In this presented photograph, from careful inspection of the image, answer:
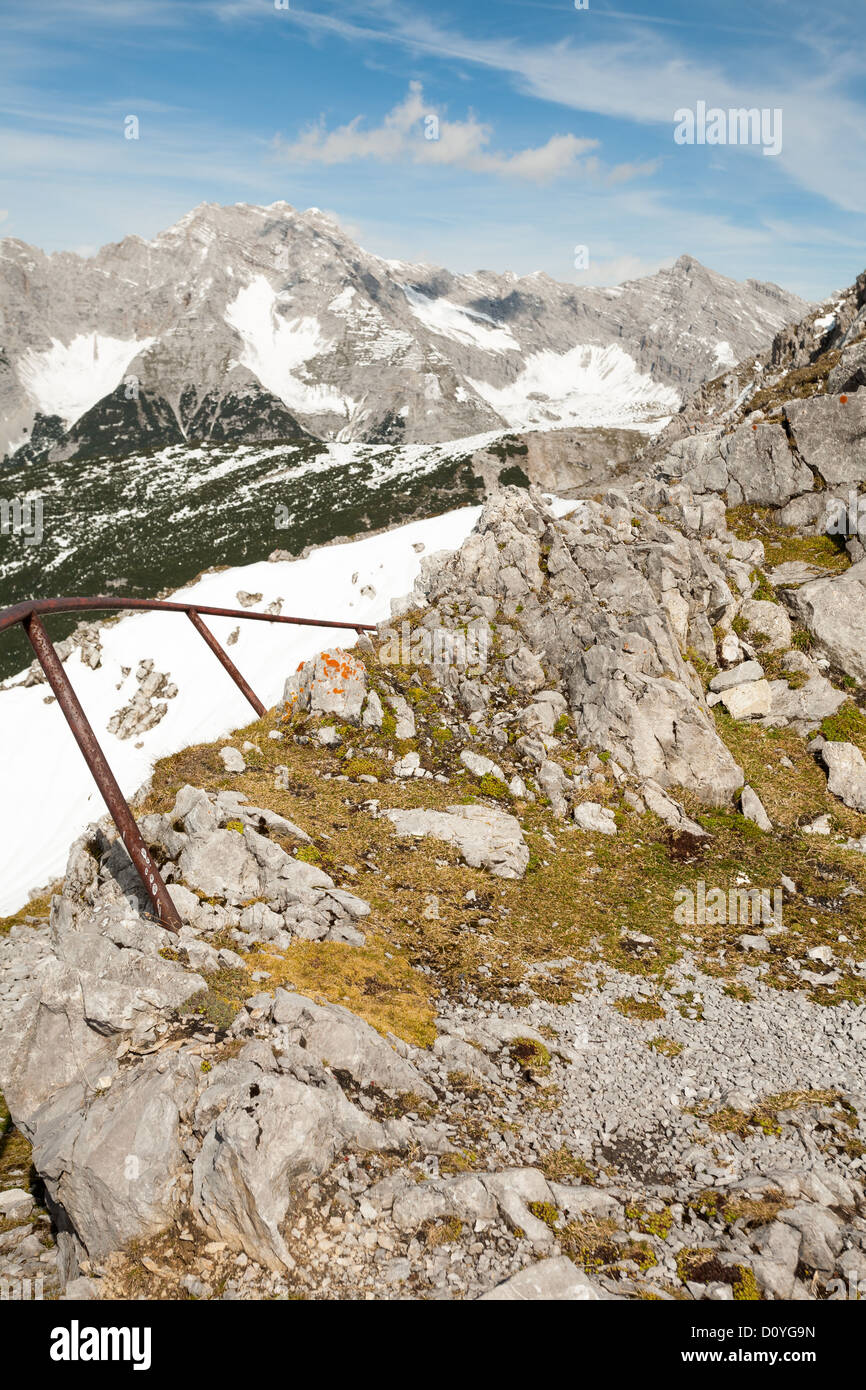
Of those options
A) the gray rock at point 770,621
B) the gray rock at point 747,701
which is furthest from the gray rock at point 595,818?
the gray rock at point 770,621

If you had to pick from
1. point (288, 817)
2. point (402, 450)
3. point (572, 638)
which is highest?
point (402, 450)

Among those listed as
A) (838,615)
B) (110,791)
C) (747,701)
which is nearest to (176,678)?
(110,791)

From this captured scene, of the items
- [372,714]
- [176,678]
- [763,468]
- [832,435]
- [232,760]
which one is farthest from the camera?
[763,468]

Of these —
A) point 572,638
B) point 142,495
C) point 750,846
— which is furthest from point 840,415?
point 142,495

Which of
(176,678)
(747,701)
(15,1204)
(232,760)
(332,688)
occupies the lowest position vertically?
(15,1204)

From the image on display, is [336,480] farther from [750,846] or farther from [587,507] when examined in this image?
[750,846]

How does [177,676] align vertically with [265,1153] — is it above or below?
above

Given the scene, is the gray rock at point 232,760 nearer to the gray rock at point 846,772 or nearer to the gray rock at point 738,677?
the gray rock at point 738,677

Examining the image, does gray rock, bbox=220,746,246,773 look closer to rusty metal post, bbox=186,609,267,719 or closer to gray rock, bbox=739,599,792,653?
rusty metal post, bbox=186,609,267,719

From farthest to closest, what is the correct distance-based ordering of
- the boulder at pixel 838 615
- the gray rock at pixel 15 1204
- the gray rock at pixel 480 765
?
the boulder at pixel 838 615, the gray rock at pixel 480 765, the gray rock at pixel 15 1204

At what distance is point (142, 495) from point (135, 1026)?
604 ft

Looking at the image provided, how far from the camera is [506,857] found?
57.3ft

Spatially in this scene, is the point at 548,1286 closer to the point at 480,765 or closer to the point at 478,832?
the point at 478,832

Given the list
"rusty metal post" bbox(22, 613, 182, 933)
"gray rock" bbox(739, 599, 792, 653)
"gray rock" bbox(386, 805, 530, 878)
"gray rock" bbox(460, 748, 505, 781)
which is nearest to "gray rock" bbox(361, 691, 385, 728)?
"gray rock" bbox(460, 748, 505, 781)
